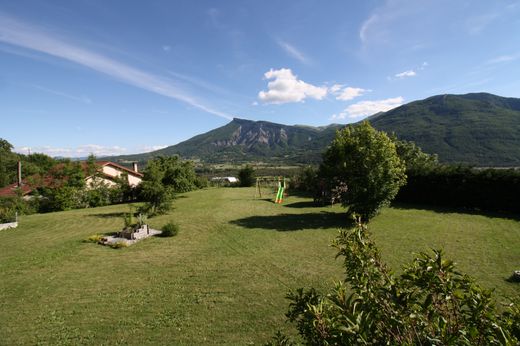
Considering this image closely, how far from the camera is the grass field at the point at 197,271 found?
6629 millimetres

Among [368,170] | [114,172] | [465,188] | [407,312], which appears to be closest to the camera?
[407,312]

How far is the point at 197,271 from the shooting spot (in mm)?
9922

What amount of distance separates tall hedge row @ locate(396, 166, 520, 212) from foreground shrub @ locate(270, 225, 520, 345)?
20.8 m

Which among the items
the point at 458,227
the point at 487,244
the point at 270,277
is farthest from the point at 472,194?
the point at 270,277

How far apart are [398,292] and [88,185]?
110 feet

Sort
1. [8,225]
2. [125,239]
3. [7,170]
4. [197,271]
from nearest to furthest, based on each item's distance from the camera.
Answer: [197,271] → [125,239] → [8,225] → [7,170]

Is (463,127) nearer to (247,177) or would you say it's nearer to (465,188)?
(247,177)

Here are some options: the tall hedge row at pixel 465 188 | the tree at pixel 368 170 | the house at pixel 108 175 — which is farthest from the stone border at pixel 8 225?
the tall hedge row at pixel 465 188

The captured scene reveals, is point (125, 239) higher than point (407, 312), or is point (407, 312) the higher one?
point (407, 312)

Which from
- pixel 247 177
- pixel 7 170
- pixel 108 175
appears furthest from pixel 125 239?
pixel 7 170

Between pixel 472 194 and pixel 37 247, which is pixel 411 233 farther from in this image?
pixel 37 247

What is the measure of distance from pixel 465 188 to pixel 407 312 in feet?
70.9

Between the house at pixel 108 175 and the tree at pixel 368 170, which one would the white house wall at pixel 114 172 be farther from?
the tree at pixel 368 170

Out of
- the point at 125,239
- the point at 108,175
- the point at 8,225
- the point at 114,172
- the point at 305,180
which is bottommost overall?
the point at 8,225
